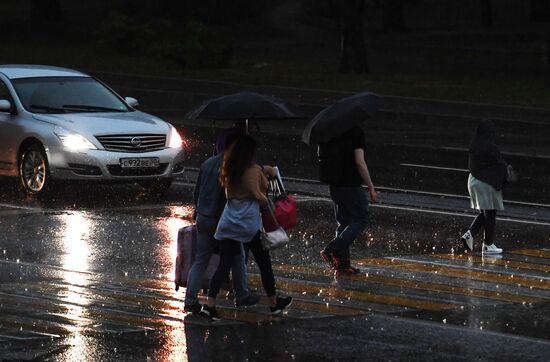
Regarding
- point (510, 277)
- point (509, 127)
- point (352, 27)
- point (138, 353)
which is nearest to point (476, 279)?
point (510, 277)

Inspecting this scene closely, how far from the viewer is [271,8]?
58.6 meters

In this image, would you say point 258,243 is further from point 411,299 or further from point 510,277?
point 510,277

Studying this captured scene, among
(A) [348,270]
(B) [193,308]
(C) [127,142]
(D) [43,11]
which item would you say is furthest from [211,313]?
(D) [43,11]

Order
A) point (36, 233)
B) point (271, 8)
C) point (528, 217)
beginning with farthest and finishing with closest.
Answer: point (271, 8) → point (528, 217) → point (36, 233)

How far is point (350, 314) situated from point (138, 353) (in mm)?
2017

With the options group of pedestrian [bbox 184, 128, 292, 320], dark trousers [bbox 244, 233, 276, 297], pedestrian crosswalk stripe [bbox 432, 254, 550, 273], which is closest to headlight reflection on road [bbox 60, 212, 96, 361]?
group of pedestrian [bbox 184, 128, 292, 320]

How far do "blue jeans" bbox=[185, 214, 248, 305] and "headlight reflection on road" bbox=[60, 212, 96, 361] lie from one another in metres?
0.80

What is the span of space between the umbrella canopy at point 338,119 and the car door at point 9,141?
21.1ft

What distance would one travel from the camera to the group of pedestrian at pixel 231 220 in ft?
35.7

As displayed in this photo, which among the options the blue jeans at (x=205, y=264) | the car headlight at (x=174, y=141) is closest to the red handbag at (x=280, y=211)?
the blue jeans at (x=205, y=264)

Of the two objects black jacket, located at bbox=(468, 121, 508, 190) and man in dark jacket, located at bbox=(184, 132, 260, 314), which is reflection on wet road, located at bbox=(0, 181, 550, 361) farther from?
black jacket, located at bbox=(468, 121, 508, 190)

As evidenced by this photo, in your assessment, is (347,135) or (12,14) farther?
(12,14)

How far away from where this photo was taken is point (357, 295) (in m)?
12.0

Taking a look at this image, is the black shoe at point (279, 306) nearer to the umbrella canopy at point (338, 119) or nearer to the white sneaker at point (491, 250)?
the umbrella canopy at point (338, 119)
